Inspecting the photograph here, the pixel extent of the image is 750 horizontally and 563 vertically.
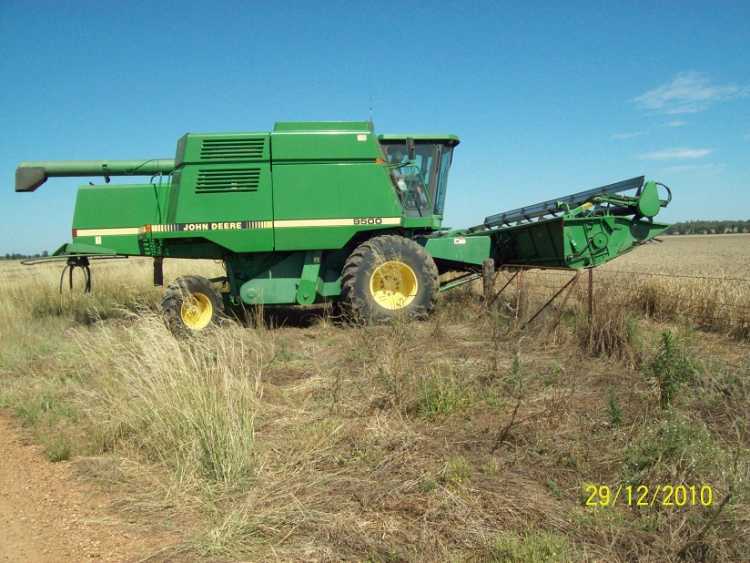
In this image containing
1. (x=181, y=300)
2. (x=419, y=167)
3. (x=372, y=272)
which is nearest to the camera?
(x=181, y=300)

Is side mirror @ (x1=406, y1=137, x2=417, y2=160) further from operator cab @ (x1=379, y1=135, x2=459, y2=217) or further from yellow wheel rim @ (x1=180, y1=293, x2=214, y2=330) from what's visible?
yellow wheel rim @ (x1=180, y1=293, x2=214, y2=330)

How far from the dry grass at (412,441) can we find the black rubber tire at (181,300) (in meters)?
1.58

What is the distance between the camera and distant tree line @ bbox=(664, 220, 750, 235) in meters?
80.8

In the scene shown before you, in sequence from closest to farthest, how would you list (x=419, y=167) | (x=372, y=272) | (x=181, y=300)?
(x=181, y=300)
(x=372, y=272)
(x=419, y=167)

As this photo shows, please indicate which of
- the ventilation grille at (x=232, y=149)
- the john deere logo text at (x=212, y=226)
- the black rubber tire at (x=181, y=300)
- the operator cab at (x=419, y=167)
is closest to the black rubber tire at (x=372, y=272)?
the operator cab at (x=419, y=167)

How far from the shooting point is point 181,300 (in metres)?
8.14

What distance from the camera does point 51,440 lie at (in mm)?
4469

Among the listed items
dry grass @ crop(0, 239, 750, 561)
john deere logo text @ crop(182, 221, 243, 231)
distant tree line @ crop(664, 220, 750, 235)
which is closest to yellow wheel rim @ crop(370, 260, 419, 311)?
dry grass @ crop(0, 239, 750, 561)

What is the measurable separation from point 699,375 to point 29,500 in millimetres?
4878

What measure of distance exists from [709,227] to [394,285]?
88.5 m

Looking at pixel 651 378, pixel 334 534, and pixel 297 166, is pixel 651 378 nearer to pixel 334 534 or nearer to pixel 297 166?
pixel 334 534
